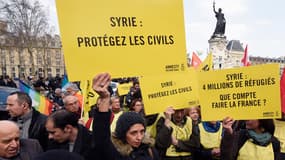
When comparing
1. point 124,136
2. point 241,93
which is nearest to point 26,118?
point 124,136

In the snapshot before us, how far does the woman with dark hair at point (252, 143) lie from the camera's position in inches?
135

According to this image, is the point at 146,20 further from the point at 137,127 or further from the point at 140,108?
the point at 140,108

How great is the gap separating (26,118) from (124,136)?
66.7 inches

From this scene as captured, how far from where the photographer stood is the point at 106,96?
2.59 metres

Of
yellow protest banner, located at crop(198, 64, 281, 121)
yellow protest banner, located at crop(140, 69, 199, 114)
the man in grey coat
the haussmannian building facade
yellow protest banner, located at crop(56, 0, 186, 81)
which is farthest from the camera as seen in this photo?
the haussmannian building facade

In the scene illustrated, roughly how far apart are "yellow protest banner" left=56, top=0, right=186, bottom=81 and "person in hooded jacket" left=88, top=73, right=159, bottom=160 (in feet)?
0.80

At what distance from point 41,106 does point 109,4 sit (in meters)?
3.50

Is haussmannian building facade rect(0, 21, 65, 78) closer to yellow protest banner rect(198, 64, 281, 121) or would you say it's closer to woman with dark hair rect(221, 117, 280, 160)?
yellow protest banner rect(198, 64, 281, 121)

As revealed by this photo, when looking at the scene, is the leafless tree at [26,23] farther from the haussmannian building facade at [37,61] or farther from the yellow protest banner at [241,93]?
the yellow protest banner at [241,93]

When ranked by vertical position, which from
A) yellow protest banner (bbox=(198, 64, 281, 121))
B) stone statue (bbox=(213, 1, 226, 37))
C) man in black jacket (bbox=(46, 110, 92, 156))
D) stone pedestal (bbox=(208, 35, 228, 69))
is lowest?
man in black jacket (bbox=(46, 110, 92, 156))

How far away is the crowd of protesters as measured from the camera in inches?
103

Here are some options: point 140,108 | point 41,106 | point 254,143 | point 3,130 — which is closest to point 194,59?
point 140,108

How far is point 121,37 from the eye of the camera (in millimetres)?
2975

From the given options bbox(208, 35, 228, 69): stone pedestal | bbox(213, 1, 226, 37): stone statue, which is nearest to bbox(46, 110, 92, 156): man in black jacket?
bbox(208, 35, 228, 69): stone pedestal
